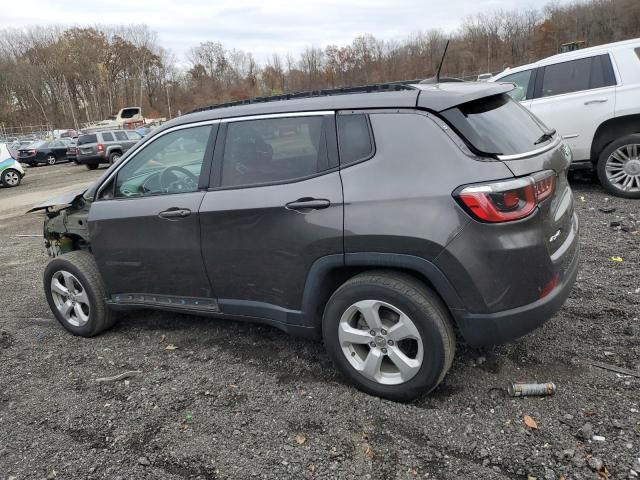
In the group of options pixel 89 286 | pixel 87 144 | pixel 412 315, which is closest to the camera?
pixel 412 315

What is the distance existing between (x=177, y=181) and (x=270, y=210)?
0.92 metres

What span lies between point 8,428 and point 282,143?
240 cm

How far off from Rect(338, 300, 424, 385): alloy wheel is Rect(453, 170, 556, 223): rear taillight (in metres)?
0.68

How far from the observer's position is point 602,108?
653 centimetres

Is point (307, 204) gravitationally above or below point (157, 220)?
above

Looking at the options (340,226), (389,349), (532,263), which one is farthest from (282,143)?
(532,263)

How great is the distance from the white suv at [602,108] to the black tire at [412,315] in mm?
4712

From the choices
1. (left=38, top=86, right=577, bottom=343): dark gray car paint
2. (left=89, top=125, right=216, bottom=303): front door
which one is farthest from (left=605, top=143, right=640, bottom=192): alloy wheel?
(left=89, top=125, right=216, bottom=303): front door

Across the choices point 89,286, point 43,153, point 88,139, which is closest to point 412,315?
point 89,286

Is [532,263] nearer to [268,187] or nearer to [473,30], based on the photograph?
[268,187]

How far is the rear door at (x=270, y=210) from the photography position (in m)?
2.85

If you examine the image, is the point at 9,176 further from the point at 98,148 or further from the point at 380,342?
the point at 380,342

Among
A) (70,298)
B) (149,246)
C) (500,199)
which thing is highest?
(500,199)

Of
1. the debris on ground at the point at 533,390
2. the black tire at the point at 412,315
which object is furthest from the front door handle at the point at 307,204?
the debris on ground at the point at 533,390
